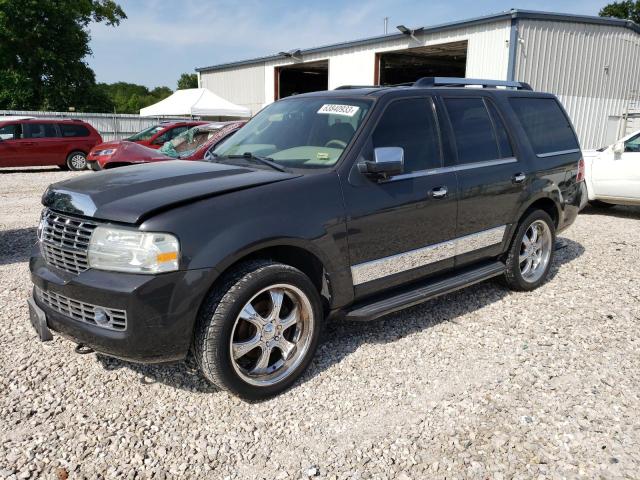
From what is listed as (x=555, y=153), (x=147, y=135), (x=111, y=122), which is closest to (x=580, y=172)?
(x=555, y=153)

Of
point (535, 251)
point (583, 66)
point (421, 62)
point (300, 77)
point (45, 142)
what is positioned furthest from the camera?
point (300, 77)

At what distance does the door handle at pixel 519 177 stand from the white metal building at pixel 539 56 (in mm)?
12455

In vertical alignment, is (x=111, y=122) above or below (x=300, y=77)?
below

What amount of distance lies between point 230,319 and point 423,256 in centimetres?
174

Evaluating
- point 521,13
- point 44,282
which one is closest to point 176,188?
point 44,282

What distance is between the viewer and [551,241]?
536 centimetres

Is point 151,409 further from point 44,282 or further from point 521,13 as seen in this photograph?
point 521,13

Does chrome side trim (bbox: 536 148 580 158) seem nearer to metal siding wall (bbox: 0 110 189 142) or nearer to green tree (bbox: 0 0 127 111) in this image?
metal siding wall (bbox: 0 110 189 142)

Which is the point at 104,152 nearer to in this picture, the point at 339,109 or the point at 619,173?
the point at 339,109

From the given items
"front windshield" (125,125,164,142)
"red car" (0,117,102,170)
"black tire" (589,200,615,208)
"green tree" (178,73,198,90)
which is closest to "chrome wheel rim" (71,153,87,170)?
"red car" (0,117,102,170)

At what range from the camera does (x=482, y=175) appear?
4406 mm

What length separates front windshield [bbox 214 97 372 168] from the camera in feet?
12.2

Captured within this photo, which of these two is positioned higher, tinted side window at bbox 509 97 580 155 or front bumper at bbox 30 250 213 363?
tinted side window at bbox 509 97 580 155

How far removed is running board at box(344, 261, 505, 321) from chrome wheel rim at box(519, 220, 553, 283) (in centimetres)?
47
